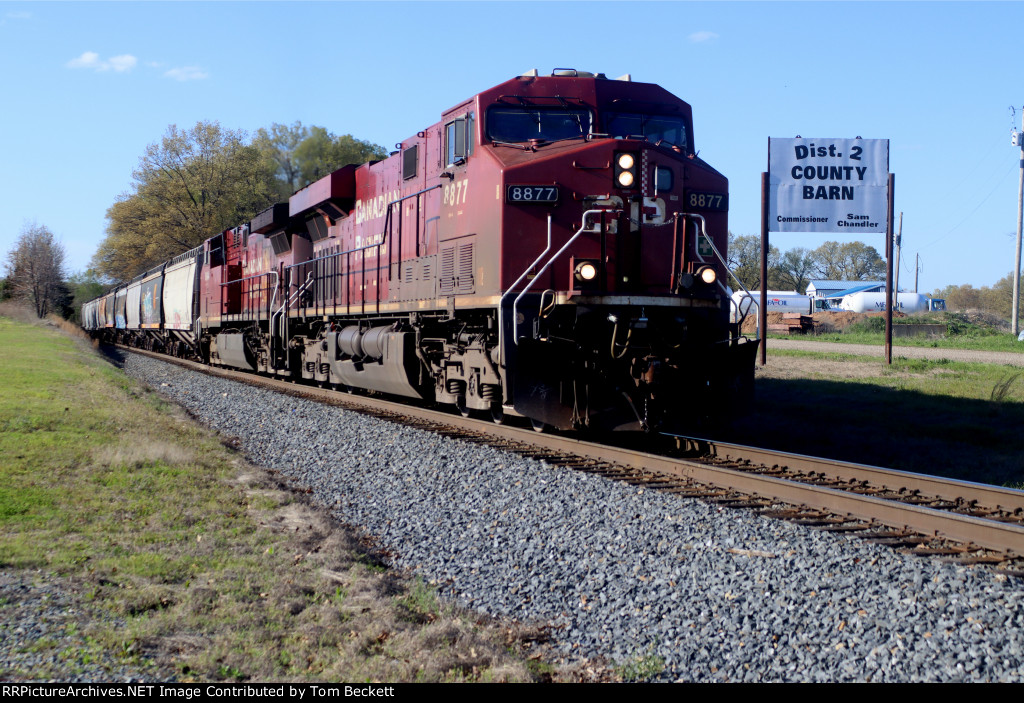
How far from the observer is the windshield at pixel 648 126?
881 cm

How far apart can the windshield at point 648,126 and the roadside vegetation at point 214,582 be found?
5.07 m

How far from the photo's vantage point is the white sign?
15.1 m

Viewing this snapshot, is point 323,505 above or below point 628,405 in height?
below

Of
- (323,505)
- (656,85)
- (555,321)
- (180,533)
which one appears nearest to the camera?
(180,533)

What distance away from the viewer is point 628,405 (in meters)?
7.98

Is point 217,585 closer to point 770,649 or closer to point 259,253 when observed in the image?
point 770,649

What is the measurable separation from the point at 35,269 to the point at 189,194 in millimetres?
23842

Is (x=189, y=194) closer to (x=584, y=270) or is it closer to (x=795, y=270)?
(x=584, y=270)

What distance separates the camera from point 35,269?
63312 mm

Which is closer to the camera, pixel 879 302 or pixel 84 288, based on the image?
pixel 879 302

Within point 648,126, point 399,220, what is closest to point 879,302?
point 399,220

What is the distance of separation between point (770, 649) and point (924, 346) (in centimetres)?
2340

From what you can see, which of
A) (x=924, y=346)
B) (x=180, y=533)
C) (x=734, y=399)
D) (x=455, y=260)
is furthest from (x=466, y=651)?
(x=924, y=346)

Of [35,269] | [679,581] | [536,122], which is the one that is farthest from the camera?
[35,269]
